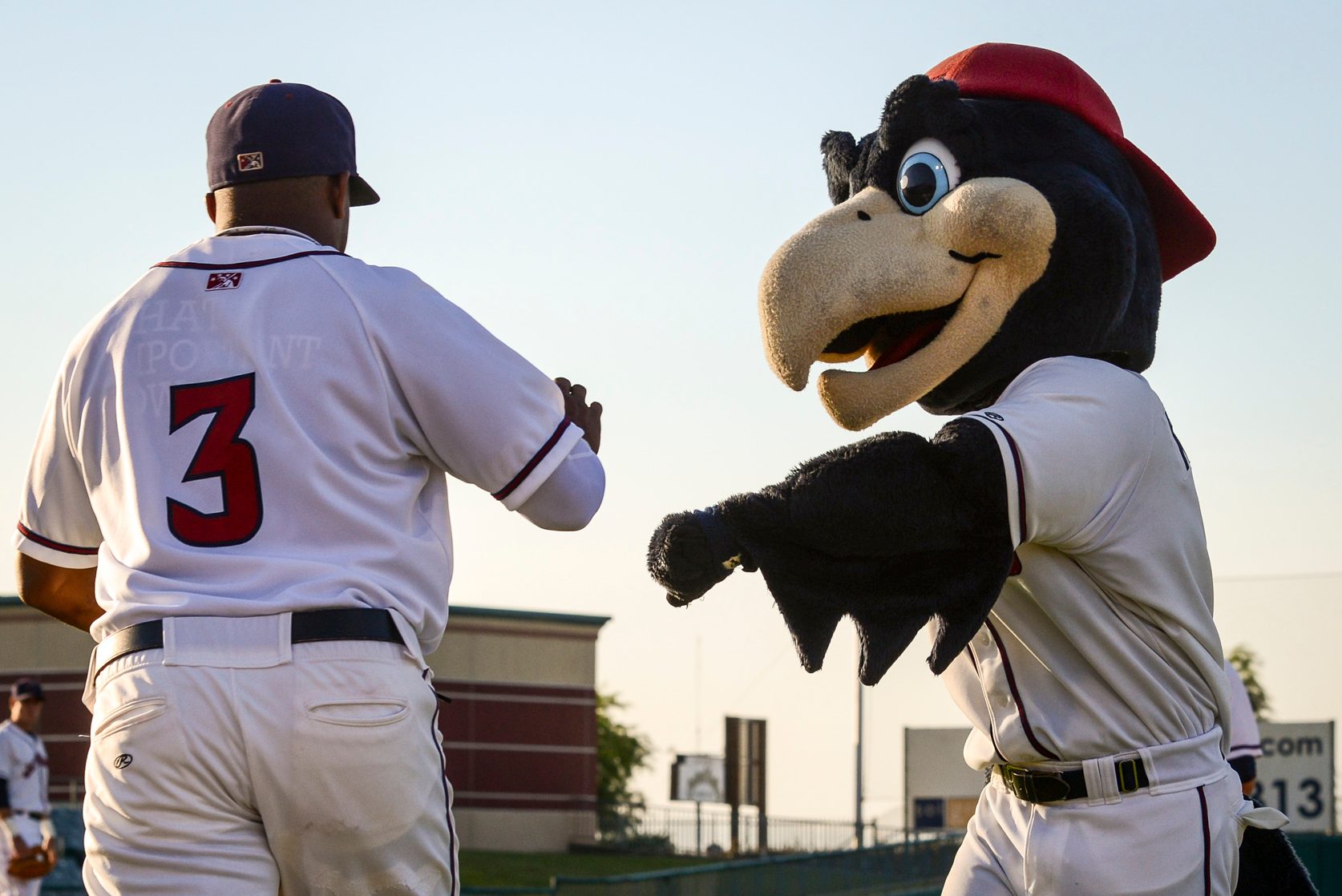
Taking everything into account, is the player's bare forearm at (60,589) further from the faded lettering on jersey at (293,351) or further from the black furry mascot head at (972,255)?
the black furry mascot head at (972,255)

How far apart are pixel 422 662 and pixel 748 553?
0.84m

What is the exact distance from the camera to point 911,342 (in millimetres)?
4934

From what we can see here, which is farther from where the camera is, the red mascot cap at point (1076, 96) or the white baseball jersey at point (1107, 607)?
the red mascot cap at point (1076, 96)

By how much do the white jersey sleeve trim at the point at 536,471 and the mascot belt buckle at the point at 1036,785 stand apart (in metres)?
1.46

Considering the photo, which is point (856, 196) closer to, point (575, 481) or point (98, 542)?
point (575, 481)

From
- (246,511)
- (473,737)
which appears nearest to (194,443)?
(246,511)

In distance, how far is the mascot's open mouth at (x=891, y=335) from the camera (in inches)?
192

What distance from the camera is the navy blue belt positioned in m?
3.47

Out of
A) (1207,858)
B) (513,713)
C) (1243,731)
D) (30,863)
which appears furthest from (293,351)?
(513,713)

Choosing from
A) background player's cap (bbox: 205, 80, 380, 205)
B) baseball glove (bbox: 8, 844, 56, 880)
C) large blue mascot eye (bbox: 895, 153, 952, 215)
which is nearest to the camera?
background player's cap (bbox: 205, 80, 380, 205)

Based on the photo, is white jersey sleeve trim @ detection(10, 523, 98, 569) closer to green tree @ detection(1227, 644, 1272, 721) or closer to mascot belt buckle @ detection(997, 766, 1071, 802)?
mascot belt buckle @ detection(997, 766, 1071, 802)

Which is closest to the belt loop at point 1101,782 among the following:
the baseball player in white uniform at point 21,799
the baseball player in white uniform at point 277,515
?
the baseball player in white uniform at point 277,515

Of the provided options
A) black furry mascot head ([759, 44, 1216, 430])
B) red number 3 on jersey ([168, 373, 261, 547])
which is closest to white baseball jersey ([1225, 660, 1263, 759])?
black furry mascot head ([759, 44, 1216, 430])

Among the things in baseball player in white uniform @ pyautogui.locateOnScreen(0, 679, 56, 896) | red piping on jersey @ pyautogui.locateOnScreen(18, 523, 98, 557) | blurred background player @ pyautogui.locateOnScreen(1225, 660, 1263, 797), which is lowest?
baseball player in white uniform @ pyautogui.locateOnScreen(0, 679, 56, 896)
